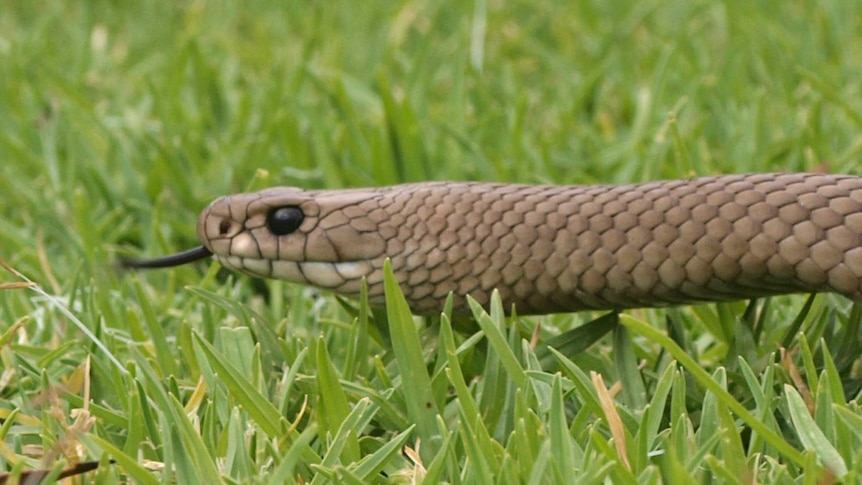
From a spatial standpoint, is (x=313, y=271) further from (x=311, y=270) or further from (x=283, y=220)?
(x=283, y=220)

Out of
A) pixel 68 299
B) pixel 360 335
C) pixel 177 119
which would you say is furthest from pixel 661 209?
pixel 177 119

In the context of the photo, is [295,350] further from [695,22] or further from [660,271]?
[695,22]

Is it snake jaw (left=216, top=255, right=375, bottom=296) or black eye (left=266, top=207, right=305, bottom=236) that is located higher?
black eye (left=266, top=207, right=305, bottom=236)

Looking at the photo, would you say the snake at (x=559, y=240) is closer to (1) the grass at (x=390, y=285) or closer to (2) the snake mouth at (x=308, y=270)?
(2) the snake mouth at (x=308, y=270)

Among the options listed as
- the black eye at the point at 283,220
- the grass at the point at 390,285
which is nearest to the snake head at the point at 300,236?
the black eye at the point at 283,220

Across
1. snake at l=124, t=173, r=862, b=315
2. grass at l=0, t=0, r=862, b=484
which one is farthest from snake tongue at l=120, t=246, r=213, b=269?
grass at l=0, t=0, r=862, b=484

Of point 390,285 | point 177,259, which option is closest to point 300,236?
point 177,259

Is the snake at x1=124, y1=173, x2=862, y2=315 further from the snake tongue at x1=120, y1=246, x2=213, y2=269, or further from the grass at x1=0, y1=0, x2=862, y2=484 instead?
the grass at x1=0, y1=0, x2=862, y2=484
